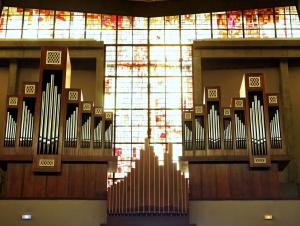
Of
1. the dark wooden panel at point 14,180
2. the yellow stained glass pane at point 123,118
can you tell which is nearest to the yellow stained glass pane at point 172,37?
the yellow stained glass pane at point 123,118

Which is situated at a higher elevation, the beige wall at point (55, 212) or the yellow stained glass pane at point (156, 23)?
the yellow stained glass pane at point (156, 23)

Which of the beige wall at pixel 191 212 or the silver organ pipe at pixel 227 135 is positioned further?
the silver organ pipe at pixel 227 135

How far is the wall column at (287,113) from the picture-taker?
15672 millimetres

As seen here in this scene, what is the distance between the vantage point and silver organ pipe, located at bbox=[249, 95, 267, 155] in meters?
13.1

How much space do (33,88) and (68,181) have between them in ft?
8.04

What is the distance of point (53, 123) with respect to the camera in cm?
1317

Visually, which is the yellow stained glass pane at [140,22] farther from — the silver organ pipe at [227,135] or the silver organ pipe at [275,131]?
the silver organ pipe at [275,131]

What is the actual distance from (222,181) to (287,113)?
4.32 metres

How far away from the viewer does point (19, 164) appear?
1292 cm

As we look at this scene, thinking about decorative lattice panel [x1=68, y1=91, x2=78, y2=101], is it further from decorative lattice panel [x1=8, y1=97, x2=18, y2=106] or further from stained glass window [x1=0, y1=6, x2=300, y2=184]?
stained glass window [x1=0, y1=6, x2=300, y2=184]

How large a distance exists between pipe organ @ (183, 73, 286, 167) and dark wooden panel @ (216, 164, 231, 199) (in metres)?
0.33

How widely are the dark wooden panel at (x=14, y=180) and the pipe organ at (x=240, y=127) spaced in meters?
3.86

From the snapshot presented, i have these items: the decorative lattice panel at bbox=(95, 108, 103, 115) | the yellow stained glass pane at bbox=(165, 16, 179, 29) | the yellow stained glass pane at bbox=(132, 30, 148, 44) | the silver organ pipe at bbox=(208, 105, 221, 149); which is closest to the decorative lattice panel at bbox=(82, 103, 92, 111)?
the decorative lattice panel at bbox=(95, 108, 103, 115)

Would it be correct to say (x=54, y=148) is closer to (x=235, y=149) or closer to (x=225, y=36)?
(x=235, y=149)
